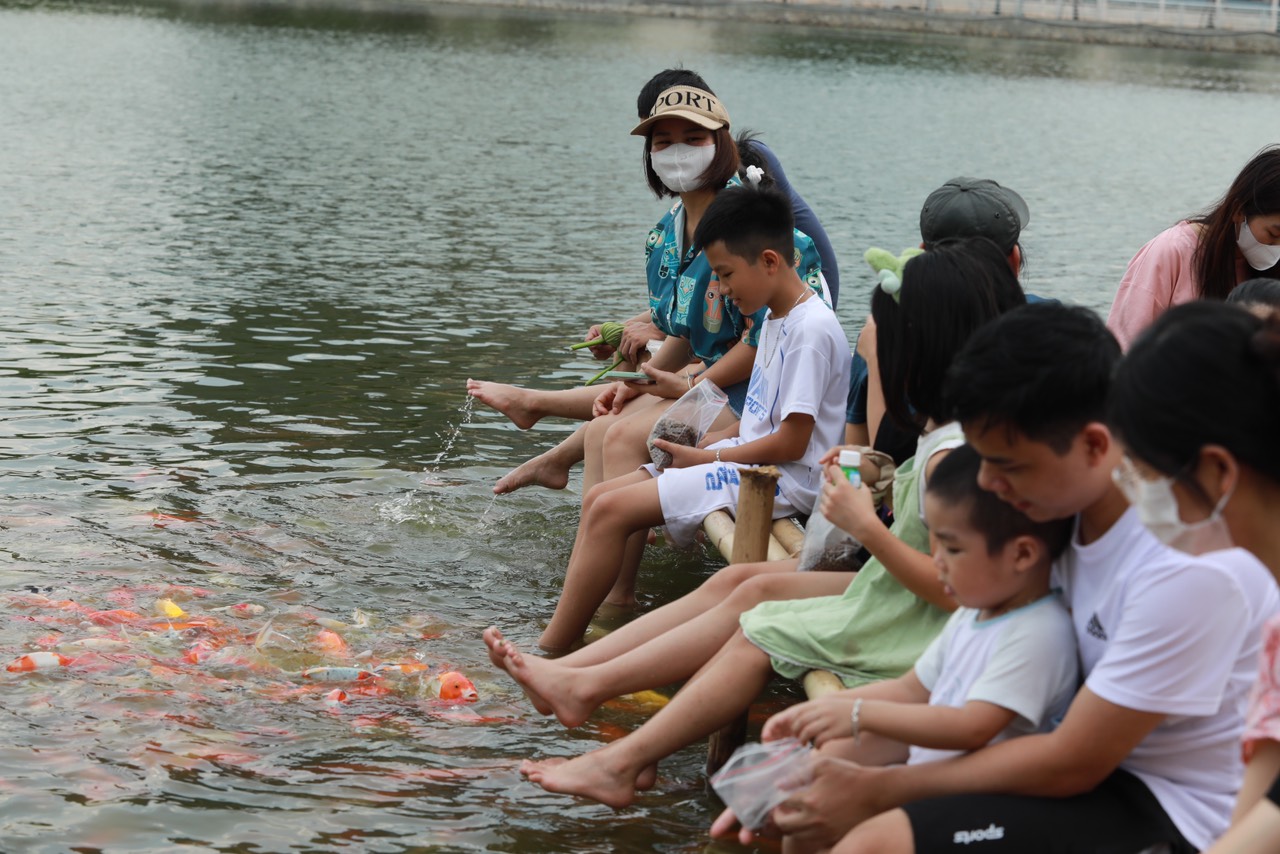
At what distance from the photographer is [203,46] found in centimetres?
3142

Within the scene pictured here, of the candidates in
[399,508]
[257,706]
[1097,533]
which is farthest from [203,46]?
[1097,533]

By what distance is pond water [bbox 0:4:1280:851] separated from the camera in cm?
443

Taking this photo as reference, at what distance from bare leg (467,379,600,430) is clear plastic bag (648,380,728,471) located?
1.19 metres

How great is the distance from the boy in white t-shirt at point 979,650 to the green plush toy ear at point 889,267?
0.62 m

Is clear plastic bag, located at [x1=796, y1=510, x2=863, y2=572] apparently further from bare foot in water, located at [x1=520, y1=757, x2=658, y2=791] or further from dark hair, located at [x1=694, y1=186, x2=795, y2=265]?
dark hair, located at [x1=694, y1=186, x2=795, y2=265]

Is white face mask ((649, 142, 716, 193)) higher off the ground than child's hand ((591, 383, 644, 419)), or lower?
higher

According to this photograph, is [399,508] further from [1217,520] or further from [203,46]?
[203,46]

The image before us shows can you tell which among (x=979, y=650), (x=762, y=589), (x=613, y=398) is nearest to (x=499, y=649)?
(x=762, y=589)

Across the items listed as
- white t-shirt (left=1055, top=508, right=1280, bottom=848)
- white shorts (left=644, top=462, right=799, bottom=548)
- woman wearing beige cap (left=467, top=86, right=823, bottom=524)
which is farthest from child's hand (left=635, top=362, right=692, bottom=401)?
white t-shirt (left=1055, top=508, right=1280, bottom=848)

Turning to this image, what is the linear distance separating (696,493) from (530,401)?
1.81 meters

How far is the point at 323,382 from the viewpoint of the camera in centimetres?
948

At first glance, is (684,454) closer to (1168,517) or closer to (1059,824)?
(1059,824)

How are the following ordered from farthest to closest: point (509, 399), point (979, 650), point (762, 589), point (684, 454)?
point (509, 399) < point (684, 454) < point (762, 589) < point (979, 650)

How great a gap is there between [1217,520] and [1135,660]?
34cm
